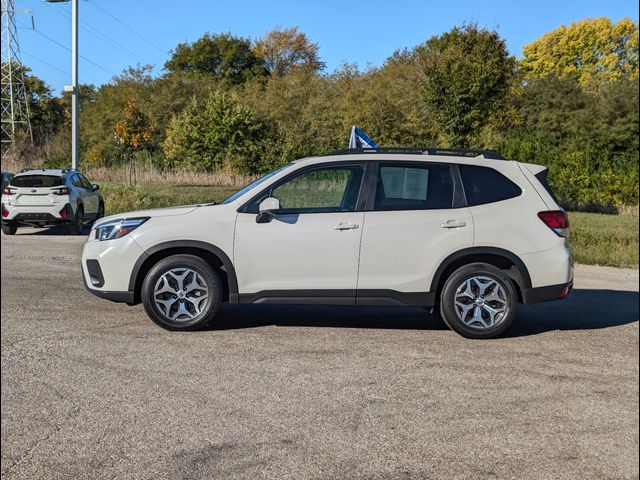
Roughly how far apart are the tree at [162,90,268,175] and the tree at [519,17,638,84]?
3801cm

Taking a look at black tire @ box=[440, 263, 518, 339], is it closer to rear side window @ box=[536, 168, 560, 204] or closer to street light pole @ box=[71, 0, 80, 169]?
rear side window @ box=[536, 168, 560, 204]

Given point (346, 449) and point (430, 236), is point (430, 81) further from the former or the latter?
point (346, 449)

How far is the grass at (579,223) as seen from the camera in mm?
14836

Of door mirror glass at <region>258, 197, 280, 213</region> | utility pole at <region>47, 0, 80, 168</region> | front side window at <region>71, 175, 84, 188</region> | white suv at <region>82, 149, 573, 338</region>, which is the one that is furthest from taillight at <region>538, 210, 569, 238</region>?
utility pole at <region>47, 0, 80, 168</region>

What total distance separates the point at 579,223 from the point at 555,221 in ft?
52.2

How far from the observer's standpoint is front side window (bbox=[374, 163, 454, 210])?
6.96 m

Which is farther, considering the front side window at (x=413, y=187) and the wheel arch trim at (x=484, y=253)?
the front side window at (x=413, y=187)

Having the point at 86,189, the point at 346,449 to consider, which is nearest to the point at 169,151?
the point at 86,189

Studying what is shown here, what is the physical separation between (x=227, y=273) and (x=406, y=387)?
7.81 ft

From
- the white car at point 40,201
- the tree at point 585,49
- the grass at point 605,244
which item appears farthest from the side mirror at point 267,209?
A: the tree at point 585,49

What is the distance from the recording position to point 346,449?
13.1 ft

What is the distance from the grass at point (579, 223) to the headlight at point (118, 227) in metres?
10.2

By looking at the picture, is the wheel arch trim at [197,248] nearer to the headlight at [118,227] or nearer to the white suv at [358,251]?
the white suv at [358,251]

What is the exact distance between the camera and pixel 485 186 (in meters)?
7.08
